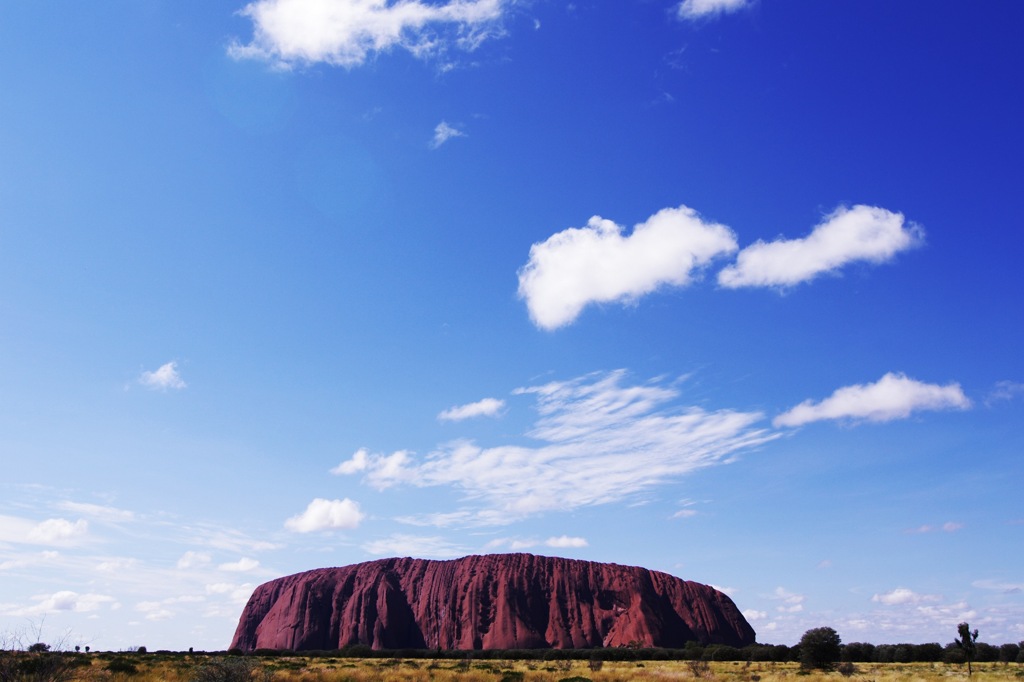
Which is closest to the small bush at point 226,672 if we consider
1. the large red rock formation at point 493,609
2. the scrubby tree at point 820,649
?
the scrubby tree at point 820,649

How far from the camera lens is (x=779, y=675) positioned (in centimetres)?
3928

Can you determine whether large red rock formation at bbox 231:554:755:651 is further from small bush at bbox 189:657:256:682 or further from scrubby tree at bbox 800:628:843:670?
small bush at bbox 189:657:256:682

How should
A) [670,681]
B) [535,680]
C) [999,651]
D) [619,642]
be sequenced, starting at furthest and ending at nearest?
1. [619,642]
2. [999,651]
3. [535,680]
4. [670,681]

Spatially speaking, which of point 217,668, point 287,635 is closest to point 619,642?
point 287,635

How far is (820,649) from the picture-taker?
47.9 m

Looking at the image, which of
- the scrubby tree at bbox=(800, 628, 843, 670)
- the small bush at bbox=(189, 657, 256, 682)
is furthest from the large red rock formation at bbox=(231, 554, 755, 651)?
the small bush at bbox=(189, 657, 256, 682)

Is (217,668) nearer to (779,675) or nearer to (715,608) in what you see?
(779,675)

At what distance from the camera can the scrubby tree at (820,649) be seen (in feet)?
157

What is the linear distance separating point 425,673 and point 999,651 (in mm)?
67389

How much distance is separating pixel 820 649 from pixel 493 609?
83999 mm

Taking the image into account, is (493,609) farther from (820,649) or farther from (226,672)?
(226,672)

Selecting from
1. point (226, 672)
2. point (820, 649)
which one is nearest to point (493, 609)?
point (820, 649)

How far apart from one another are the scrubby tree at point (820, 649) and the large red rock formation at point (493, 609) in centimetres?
6603

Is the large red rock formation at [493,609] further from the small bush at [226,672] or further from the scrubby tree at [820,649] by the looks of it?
the small bush at [226,672]
